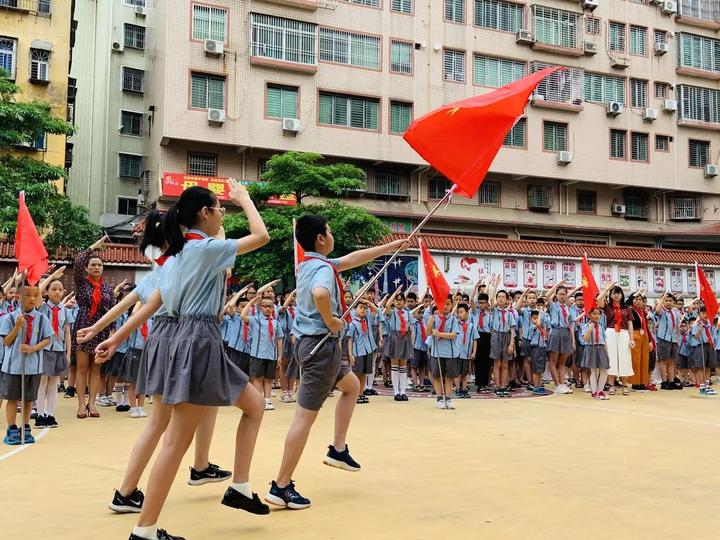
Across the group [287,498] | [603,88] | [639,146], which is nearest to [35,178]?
[287,498]

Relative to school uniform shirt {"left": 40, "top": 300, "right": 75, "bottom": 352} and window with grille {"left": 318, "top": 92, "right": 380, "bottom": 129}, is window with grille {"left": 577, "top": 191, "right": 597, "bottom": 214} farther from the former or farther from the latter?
school uniform shirt {"left": 40, "top": 300, "right": 75, "bottom": 352}

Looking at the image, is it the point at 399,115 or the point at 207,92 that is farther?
the point at 399,115

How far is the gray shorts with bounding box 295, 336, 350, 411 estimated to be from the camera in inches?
168

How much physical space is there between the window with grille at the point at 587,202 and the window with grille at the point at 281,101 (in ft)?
40.6

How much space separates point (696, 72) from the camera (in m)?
29.4

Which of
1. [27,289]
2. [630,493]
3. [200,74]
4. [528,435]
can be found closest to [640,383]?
[528,435]

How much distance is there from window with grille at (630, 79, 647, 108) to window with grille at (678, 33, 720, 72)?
7.13ft

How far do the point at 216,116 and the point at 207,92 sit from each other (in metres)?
1.10

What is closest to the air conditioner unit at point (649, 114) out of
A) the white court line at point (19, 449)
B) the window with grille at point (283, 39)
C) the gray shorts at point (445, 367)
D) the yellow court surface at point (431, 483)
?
the window with grille at point (283, 39)

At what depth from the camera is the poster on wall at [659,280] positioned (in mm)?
21688

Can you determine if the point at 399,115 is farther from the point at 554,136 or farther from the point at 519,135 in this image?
the point at 554,136

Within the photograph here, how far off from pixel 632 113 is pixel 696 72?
12.5ft

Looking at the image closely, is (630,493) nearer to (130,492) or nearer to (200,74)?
(130,492)

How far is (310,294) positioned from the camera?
438 cm
